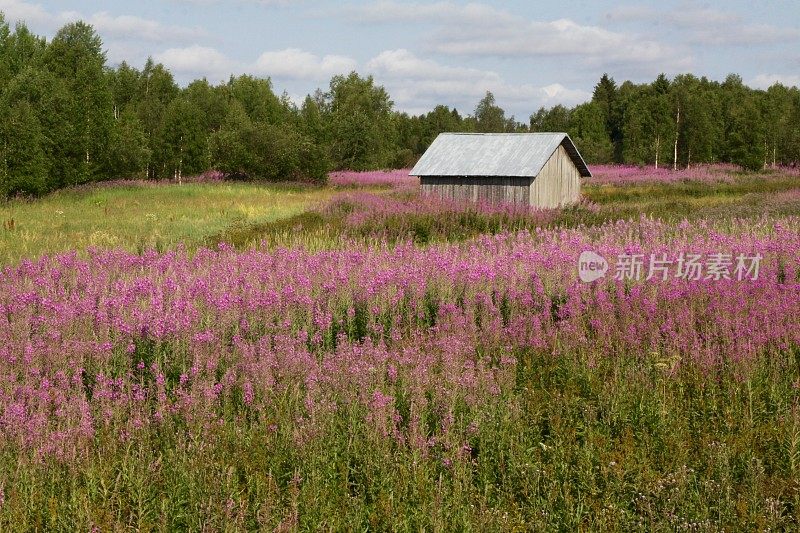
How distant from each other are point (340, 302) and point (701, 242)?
6.05 metres

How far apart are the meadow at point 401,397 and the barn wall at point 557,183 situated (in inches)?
592

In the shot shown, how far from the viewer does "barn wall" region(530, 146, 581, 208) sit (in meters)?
24.9

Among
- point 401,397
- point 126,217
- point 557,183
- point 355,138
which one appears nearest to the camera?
point 401,397

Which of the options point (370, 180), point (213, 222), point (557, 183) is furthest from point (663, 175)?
point (213, 222)

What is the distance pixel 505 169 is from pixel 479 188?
47.5 inches

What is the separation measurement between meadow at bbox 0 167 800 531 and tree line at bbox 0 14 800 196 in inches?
907

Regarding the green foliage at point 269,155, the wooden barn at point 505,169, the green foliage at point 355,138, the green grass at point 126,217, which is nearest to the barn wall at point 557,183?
the wooden barn at point 505,169

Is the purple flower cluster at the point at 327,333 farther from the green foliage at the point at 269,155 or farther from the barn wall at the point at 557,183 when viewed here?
the green foliage at the point at 269,155

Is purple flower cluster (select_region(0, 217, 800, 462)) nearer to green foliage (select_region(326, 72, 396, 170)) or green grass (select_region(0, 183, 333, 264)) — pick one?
green grass (select_region(0, 183, 333, 264))

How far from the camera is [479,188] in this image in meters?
25.5

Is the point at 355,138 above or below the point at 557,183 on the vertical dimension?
above

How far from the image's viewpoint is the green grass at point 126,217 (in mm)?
15172

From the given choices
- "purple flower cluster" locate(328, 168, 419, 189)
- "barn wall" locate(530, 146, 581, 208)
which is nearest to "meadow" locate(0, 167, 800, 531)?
"barn wall" locate(530, 146, 581, 208)

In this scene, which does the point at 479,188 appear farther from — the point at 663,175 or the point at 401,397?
the point at 663,175
